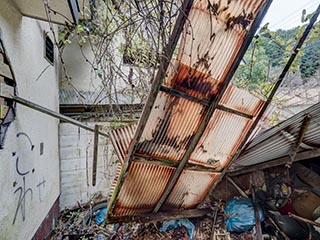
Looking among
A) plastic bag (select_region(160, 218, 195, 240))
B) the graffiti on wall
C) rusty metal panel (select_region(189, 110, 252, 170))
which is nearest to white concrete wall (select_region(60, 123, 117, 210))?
the graffiti on wall

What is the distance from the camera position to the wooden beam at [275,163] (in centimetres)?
292

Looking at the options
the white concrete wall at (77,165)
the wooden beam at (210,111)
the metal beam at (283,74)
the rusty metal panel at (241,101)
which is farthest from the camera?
the white concrete wall at (77,165)

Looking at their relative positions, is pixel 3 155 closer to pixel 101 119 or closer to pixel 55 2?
pixel 55 2

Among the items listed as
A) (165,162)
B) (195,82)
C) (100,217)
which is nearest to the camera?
(195,82)

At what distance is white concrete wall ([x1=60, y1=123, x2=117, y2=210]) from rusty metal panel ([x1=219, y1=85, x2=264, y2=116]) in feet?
10.7

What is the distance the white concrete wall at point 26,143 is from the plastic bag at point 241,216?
9.60 feet

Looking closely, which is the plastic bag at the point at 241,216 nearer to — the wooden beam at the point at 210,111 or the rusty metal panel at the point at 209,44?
the wooden beam at the point at 210,111

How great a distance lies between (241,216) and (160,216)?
126 centimetres

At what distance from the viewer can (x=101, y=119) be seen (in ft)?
18.1

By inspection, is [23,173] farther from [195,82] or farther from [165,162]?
[195,82]

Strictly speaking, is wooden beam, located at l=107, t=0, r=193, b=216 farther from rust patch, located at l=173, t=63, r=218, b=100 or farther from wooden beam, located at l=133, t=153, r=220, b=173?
rust patch, located at l=173, t=63, r=218, b=100

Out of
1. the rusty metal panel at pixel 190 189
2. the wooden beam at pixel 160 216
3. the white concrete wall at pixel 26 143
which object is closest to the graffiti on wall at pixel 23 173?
the white concrete wall at pixel 26 143

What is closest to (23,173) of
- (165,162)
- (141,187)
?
(141,187)

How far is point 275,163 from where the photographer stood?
334 cm
